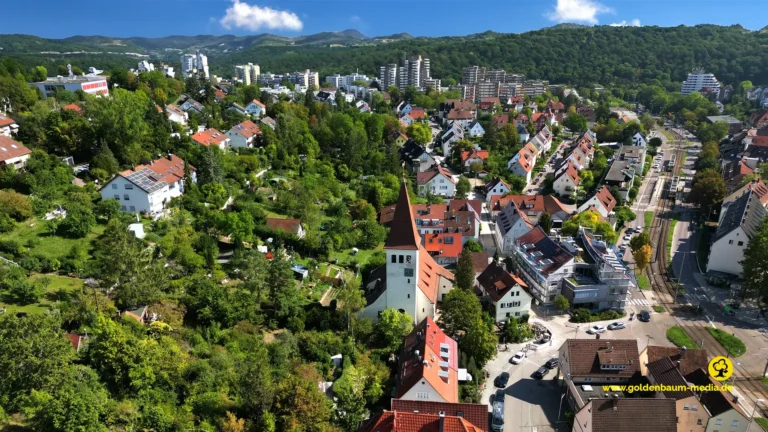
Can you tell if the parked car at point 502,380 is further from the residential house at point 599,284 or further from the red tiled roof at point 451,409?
the residential house at point 599,284

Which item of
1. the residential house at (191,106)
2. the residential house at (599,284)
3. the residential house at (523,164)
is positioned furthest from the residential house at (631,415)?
the residential house at (191,106)

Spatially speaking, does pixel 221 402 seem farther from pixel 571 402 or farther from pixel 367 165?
pixel 367 165

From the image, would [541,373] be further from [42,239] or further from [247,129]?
[247,129]

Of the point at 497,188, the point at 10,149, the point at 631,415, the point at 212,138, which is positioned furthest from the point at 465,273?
the point at 10,149

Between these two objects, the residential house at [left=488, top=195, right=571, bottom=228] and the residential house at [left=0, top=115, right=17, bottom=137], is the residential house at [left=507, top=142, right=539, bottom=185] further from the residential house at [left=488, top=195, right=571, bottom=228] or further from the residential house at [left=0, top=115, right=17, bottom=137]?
the residential house at [left=0, top=115, right=17, bottom=137]

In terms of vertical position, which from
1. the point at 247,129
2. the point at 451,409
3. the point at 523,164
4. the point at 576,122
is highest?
the point at 247,129

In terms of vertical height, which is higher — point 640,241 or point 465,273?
point 465,273
